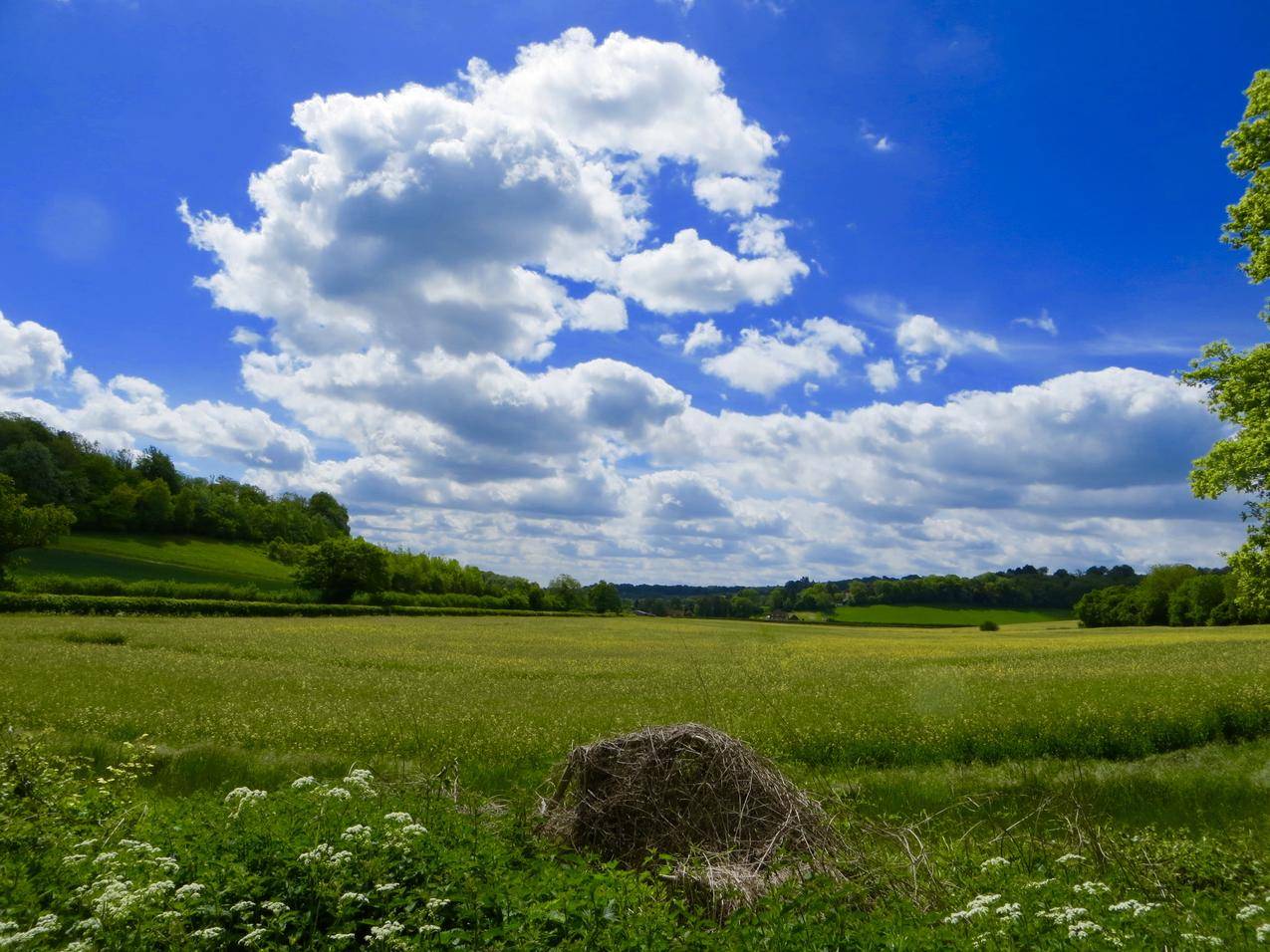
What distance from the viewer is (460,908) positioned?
5328mm

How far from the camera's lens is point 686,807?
320 inches

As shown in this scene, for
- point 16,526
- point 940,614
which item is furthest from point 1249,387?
point 940,614

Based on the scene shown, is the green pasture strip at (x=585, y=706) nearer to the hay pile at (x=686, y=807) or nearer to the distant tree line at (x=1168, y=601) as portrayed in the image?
the hay pile at (x=686, y=807)

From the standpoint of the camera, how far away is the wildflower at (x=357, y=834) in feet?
19.8

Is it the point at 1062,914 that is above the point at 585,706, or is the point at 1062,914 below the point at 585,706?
above

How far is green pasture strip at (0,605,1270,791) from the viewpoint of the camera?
14.9m

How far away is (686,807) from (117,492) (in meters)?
138

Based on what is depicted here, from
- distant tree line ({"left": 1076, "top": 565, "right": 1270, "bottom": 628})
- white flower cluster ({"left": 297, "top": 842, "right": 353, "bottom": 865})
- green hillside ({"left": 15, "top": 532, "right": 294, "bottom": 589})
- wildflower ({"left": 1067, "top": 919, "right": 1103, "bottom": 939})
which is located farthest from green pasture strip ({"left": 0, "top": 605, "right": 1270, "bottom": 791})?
distant tree line ({"left": 1076, "top": 565, "right": 1270, "bottom": 628})

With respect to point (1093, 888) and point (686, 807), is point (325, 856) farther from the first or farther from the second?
point (1093, 888)

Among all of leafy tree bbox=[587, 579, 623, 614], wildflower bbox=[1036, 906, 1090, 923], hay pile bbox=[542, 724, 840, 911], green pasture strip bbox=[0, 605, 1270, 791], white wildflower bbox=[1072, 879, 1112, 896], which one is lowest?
leafy tree bbox=[587, 579, 623, 614]

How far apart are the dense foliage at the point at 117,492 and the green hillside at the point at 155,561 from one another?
3.28 metres

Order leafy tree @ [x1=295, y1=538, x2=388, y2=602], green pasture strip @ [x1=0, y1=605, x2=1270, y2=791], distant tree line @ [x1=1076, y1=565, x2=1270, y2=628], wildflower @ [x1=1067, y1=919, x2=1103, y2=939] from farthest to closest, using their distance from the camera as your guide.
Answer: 1. leafy tree @ [x1=295, y1=538, x2=388, y2=602]
2. distant tree line @ [x1=1076, y1=565, x2=1270, y2=628]
3. green pasture strip @ [x1=0, y1=605, x2=1270, y2=791]
4. wildflower @ [x1=1067, y1=919, x2=1103, y2=939]

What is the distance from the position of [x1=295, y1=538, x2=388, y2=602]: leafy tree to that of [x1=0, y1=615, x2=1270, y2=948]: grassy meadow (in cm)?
6655

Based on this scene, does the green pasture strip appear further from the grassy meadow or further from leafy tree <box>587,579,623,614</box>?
leafy tree <box>587,579,623,614</box>
